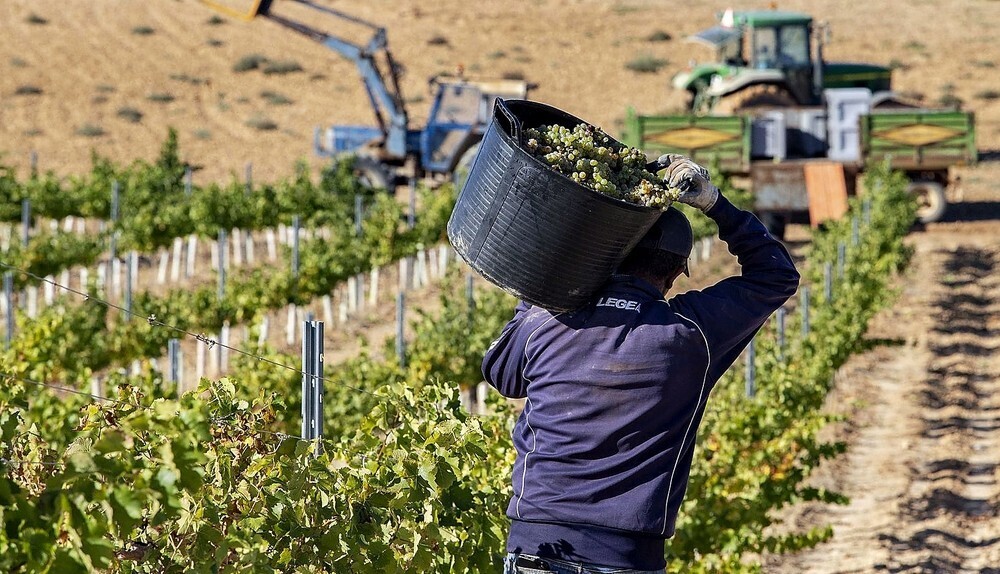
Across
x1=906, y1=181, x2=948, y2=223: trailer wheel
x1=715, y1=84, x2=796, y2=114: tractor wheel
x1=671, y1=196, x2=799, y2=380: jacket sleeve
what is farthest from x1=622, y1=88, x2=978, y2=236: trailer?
x1=671, y1=196, x2=799, y2=380: jacket sleeve

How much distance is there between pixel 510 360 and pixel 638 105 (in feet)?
115

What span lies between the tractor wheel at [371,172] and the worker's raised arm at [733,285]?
59.9 ft

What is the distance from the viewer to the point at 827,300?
11664mm

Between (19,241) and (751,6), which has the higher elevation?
(751,6)

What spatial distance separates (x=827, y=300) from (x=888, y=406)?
1.03 meters

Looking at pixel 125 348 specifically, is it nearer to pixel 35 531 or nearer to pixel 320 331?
pixel 320 331

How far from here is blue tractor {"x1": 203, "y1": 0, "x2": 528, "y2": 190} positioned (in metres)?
21.6

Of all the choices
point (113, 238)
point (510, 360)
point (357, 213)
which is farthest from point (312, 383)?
point (357, 213)

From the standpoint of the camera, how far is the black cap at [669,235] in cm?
309

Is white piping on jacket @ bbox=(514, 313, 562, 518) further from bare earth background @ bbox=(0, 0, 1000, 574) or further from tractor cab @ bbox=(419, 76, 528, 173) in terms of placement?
tractor cab @ bbox=(419, 76, 528, 173)

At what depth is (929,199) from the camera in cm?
2006

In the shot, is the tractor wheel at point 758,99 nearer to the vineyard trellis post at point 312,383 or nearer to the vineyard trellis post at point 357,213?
the vineyard trellis post at point 357,213

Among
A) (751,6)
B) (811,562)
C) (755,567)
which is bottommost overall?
(811,562)

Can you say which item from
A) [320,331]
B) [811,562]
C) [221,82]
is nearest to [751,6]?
[221,82]
